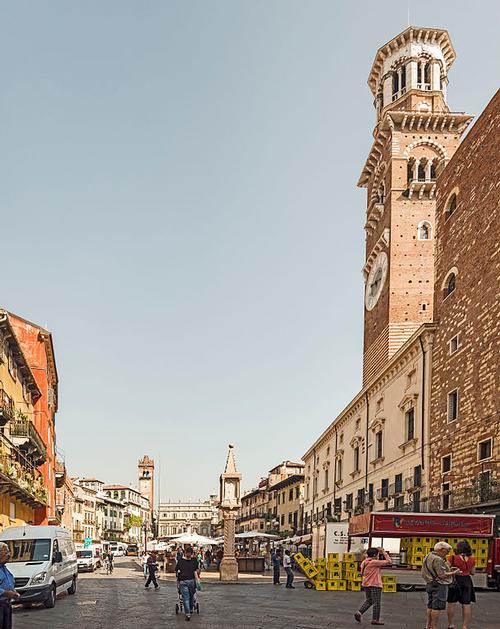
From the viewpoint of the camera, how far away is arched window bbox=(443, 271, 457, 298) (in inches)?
1340

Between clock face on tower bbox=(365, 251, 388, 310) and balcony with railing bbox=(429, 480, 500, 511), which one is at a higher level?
clock face on tower bbox=(365, 251, 388, 310)

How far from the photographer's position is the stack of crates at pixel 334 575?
93.4ft

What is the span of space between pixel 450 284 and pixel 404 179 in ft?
68.4

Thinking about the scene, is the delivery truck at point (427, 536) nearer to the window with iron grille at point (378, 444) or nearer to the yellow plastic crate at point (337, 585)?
the yellow plastic crate at point (337, 585)

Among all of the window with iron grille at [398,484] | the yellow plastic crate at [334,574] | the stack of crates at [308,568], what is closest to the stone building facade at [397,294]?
the window with iron grille at [398,484]

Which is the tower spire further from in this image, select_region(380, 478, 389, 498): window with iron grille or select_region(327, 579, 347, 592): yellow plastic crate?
select_region(327, 579, 347, 592): yellow plastic crate

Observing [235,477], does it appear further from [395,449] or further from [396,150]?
[396,150]

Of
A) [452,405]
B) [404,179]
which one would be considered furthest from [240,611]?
[404,179]

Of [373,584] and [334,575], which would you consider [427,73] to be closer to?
[334,575]

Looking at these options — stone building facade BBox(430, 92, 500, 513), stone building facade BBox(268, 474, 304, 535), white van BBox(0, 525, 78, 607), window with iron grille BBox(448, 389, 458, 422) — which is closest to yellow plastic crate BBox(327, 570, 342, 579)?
stone building facade BBox(430, 92, 500, 513)

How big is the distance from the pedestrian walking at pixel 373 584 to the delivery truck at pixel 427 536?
975 cm

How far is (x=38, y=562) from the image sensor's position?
69.7 ft

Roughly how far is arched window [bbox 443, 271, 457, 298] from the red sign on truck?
11.2 metres

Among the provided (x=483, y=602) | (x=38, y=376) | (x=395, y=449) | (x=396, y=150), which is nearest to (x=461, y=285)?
(x=395, y=449)
